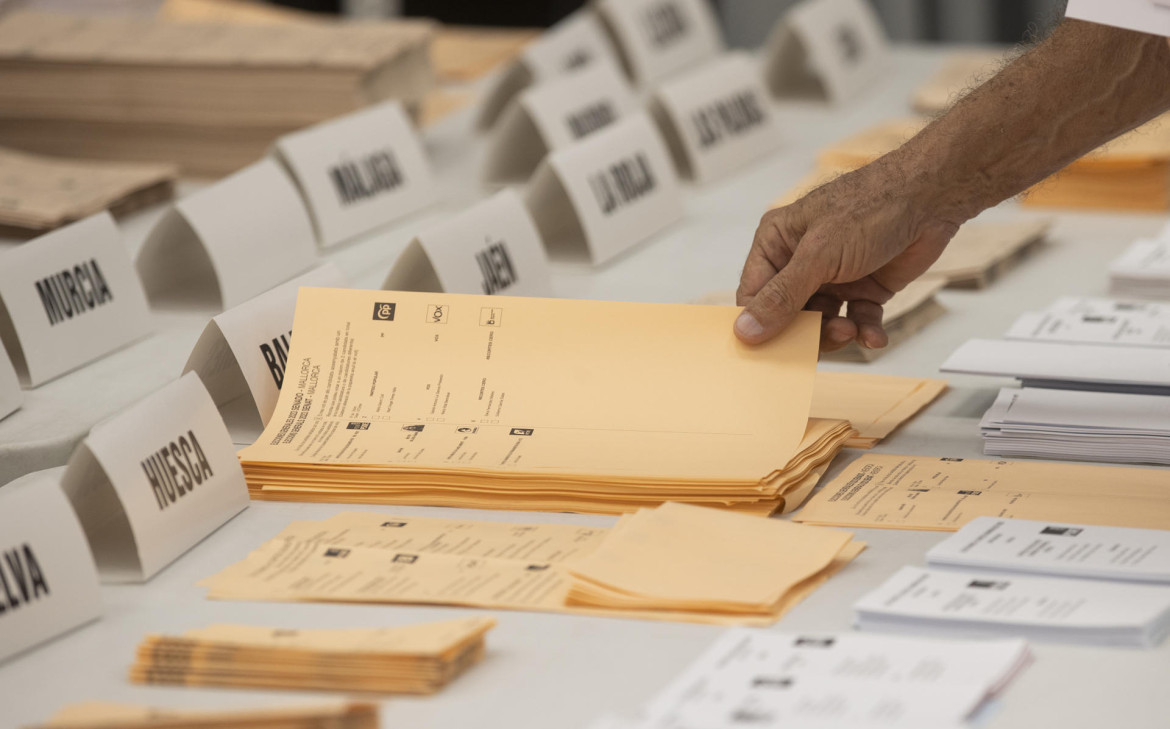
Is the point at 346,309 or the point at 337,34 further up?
the point at 337,34

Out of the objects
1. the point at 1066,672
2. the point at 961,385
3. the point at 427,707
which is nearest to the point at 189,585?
the point at 427,707

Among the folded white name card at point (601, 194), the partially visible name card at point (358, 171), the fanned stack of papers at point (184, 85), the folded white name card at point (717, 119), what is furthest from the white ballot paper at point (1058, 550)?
the fanned stack of papers at point (184, 85)

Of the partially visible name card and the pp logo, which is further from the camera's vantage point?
the partially visible name card

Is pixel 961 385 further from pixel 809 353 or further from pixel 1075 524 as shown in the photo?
pixel 1075 524

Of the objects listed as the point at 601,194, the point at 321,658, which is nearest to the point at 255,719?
the point at 321,658

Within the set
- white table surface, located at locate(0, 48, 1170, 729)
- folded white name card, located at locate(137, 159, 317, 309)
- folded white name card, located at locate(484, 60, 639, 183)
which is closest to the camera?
white table surface, located at locate(0, 48, 1170, 729)

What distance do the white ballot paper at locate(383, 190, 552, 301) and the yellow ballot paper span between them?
1.78 ft

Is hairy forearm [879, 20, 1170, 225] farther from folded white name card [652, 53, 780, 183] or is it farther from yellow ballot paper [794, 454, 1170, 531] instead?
folded white name card [652, 53, 780, 183]

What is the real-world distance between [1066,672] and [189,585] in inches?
26.9

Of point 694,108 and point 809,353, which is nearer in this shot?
point 809,353

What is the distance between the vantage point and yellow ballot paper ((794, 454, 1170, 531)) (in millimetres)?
1223

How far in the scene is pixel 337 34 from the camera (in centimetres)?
261

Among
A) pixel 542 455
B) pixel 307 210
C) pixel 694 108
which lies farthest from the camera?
pixel 694 108

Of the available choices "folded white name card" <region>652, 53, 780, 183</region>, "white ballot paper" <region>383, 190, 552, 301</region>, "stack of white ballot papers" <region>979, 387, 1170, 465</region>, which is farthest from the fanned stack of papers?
"stack of white ballot papers" <region>979, 387, 1170, 465</region>
